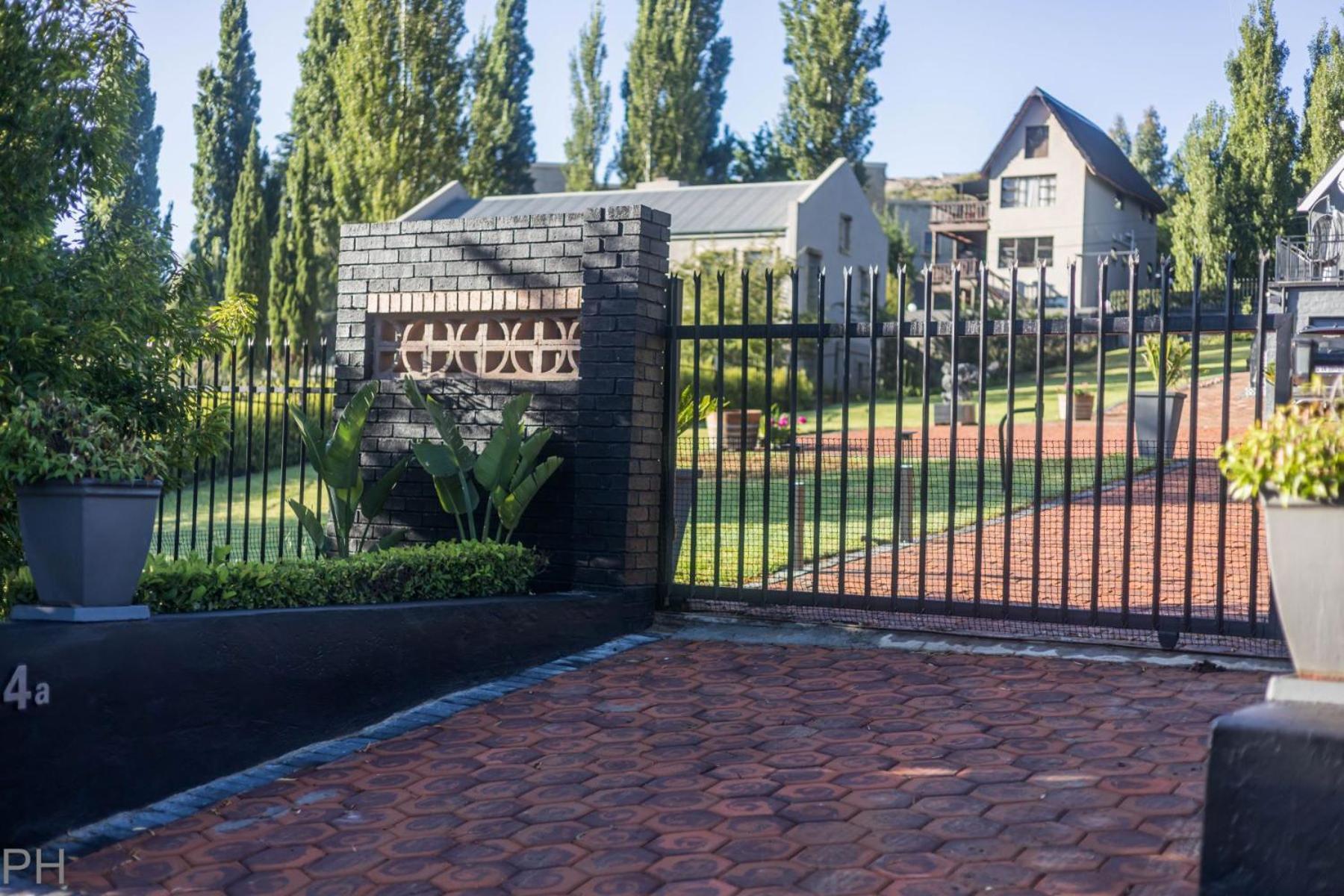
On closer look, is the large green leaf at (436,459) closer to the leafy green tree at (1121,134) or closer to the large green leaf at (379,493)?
the large green leaf at (379,493)

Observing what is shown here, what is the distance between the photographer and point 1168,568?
9.55 meters

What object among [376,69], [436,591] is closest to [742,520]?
[436,591]

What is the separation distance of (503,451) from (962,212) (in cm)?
4133

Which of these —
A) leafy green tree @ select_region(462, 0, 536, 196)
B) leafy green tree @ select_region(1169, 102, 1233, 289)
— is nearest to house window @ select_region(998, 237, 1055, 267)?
leafy green tree @ select_region(1169, 102, 1233, 289)

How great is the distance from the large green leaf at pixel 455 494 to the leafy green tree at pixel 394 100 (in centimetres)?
2532

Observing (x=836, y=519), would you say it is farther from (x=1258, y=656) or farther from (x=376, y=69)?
(x=376, y=69)

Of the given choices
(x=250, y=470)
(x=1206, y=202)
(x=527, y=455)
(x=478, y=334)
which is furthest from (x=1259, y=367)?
(x=1206, y=202)

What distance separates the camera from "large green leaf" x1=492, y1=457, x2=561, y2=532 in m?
6.84

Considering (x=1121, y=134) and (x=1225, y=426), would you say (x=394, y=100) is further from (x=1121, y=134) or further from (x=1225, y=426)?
(x=1121, y=134)

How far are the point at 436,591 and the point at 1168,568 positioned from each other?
5.82 meters

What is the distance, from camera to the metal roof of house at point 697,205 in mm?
33312

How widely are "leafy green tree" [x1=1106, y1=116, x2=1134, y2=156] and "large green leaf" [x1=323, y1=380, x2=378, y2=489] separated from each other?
248 feet

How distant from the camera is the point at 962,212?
150 ft

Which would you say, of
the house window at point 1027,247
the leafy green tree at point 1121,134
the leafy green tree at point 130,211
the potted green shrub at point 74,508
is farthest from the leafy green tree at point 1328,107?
the leafy green tree at point 1121,134
